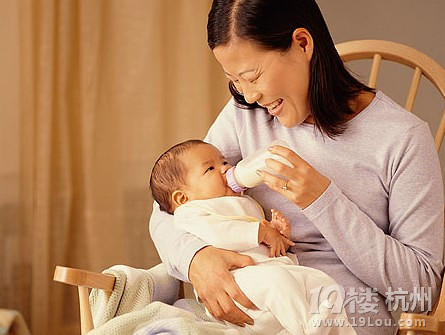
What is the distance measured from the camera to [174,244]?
168 cm

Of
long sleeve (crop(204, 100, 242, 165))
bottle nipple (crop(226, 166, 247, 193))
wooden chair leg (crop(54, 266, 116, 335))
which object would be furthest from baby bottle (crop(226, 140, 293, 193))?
wooden chair leg (crop(54, 266, 116, 335))

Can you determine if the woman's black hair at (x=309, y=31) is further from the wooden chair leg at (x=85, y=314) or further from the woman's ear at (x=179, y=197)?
the wooden chair leg at (x=85, y=314)

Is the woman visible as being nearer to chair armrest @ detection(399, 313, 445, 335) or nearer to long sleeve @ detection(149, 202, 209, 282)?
long sleeve @ detection(149, 202, 209, 282)

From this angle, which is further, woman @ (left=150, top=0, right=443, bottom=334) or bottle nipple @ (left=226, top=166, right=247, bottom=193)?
bottle nipple @ (left=226, top=166, right=247, bottom=193)

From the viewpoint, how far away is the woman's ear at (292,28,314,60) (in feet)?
5.37

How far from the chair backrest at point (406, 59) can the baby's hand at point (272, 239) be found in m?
0.49

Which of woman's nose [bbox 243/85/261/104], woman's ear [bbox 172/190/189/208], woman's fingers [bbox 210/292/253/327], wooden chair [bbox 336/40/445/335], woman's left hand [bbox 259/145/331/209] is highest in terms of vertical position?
wooden chair [bbox 336/40/445/335]

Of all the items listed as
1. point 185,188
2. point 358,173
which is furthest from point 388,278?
point 185,188

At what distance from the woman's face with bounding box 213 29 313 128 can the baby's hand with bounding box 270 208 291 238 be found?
0.21 m

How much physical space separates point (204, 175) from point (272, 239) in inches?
7.9

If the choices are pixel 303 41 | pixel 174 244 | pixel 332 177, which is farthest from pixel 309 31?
pixel 174 244

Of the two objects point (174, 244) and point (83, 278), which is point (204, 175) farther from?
point (83, 278)

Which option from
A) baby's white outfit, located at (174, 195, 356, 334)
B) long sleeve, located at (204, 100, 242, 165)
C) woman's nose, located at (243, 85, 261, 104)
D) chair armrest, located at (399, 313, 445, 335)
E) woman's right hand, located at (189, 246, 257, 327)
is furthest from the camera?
long sleeve, located at (204, 100, 242, 165)

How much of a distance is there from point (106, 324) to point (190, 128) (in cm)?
143
